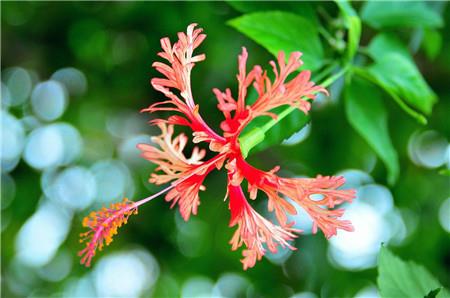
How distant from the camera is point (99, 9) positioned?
2.38 meters

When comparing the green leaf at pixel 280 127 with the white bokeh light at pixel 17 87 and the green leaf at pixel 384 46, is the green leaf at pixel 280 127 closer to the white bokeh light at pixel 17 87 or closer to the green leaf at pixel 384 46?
the green leaf at pixel 384 46

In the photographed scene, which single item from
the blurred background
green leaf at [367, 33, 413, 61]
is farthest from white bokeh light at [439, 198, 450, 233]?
green leaf at [367, 33, 413, 61]

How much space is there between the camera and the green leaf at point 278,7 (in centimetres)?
121

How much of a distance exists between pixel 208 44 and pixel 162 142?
1.10 m

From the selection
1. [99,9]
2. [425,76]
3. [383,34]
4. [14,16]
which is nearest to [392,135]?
[425,76]

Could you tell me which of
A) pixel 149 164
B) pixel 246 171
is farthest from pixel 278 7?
pixel 149 164

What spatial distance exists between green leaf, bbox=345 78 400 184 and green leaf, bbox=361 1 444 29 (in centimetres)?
20

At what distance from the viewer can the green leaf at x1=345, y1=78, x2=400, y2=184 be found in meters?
1.29

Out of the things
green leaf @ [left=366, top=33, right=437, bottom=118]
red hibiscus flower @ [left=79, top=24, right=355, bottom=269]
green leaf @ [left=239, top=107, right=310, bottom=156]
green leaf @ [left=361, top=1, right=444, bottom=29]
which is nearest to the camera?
red hibiscus flower @ [left=79, top=24, right=355, bottom=269]

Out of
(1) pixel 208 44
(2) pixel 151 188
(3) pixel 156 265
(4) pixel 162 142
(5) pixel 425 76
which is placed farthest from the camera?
(3) pixel 156 265

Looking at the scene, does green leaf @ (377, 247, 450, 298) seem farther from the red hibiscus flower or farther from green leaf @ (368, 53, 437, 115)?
green leaf @ (368, 53, 437, 115)

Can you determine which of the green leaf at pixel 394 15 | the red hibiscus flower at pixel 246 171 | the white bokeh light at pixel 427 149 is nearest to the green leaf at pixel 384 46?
the green leaf at pixel 394 15

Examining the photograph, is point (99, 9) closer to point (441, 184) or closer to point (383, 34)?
point (383, 34)

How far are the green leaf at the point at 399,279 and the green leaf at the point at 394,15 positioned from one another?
71cm
